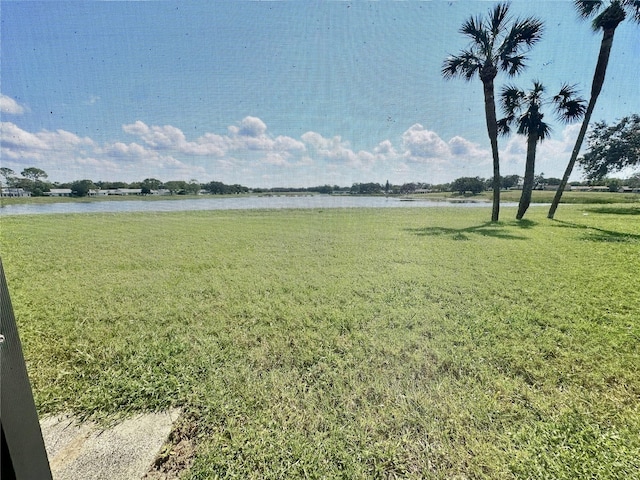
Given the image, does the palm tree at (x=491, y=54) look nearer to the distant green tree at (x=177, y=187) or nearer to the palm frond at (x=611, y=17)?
the palm frond at (x=611, y=17)

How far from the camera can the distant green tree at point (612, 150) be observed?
39.7ft

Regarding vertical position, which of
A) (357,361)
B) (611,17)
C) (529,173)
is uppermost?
(611,17)

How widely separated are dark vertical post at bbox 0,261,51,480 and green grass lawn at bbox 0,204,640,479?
49 cm

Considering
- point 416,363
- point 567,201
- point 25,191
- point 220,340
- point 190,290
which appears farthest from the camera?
point 567,201

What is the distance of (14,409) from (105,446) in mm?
618

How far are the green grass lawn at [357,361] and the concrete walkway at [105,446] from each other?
9cm

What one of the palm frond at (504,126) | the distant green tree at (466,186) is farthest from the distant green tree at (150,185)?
the distant green tree at (466,186)

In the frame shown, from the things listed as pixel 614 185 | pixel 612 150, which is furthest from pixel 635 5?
pixel 614 185

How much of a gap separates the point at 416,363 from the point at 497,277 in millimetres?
2263

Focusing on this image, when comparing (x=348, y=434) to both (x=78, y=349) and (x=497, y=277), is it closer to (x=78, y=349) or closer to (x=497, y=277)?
(x=78, y=349)

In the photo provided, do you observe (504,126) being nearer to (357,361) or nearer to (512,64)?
(512,64)

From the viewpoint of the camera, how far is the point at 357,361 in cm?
165

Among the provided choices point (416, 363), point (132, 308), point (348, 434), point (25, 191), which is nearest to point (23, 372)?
point (348, 434)

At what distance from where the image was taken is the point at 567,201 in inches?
654
